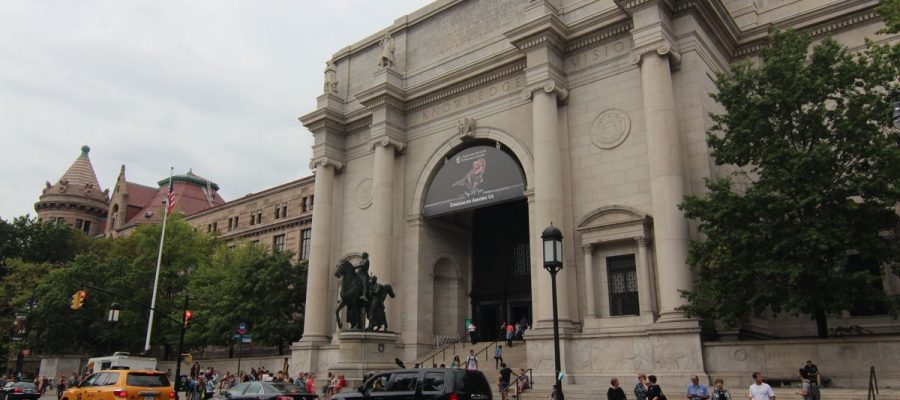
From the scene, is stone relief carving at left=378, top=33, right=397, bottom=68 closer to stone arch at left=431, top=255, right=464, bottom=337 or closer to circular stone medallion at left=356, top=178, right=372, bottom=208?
circular stone medallion at left=356, top=178, right=372, bottom=208

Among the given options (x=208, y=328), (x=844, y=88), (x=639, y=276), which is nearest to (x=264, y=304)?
(x=208, y=328)

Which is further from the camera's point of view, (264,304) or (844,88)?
(264,304)

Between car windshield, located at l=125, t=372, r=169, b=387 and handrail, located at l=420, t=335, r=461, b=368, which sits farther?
handrail, located at l=420, t=335, r=461, b=368

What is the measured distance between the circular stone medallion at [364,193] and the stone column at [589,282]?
15.2 m

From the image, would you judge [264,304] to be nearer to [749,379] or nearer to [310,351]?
[310,351]

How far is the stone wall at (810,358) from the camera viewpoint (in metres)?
18.8

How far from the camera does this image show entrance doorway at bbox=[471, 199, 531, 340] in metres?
35.7

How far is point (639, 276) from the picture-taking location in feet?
85.2

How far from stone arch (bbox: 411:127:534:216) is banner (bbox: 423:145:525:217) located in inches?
11.9

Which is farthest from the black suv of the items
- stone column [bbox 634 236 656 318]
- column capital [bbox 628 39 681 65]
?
column capital [bbox 628 39 681 65]

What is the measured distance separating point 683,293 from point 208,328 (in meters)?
34.0

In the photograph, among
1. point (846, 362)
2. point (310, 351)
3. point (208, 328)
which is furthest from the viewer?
point (208, 328)

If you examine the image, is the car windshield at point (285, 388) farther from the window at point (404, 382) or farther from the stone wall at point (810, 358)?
the stone wall at point (810, 358)

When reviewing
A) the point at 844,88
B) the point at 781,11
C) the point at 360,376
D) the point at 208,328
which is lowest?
the point at 360,376
